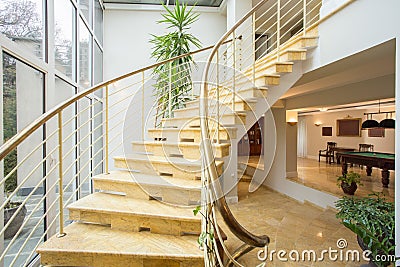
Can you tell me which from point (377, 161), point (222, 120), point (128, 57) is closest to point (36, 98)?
point (222, 120)

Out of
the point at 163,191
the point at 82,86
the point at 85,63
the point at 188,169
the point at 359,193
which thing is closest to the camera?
the point at 163,191

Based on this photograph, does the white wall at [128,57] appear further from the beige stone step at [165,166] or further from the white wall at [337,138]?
the white wall at [337,138]

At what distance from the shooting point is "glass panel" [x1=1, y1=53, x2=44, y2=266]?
1923 mm

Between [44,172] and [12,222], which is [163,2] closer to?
[44,172]

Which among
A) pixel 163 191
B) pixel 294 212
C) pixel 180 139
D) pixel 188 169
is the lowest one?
pixel 294 212

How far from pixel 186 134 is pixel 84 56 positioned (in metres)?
2.39

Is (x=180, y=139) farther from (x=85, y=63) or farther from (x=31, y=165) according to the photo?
(x=85, y=63)

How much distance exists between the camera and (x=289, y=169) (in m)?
6.14

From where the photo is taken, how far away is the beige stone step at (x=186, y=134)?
2.68 m

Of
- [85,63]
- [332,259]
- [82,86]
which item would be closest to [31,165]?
[82,86]

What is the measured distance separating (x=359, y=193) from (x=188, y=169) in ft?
14.0

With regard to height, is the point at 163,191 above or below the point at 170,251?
above

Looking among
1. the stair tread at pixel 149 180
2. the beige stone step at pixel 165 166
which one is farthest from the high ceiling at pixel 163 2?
the stair tread at pixel 149 180

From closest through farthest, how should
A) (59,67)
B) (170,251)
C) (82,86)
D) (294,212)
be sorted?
(170,251)
(59,67)
(82,86)
(294,212)
